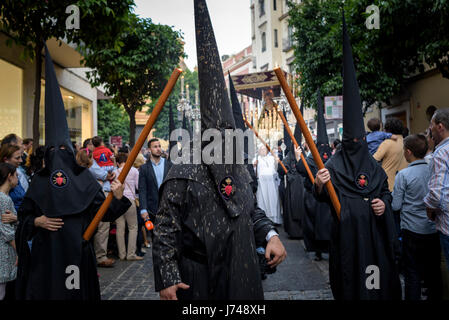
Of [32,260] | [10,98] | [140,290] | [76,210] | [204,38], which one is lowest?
[140,290]

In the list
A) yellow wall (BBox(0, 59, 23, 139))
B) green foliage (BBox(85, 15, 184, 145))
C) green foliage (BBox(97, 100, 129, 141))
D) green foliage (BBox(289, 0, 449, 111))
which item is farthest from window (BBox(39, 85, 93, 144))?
green foliage (BBox(289, 0, 449, 111))

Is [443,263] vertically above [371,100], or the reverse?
[371,100]

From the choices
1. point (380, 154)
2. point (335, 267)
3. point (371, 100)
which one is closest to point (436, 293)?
point (335, 267)

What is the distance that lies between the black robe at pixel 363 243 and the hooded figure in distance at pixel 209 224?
1604 mm

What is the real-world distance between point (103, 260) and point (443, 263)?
214 inches

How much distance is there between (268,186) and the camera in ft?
38.1

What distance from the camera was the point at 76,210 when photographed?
3.48m

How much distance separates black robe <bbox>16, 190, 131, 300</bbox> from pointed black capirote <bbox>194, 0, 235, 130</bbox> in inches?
67.4

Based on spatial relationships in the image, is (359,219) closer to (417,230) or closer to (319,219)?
(417,230)

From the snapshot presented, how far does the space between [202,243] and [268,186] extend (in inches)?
362

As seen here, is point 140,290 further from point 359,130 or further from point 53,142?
point 359,130

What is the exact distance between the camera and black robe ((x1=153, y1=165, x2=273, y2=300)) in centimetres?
246

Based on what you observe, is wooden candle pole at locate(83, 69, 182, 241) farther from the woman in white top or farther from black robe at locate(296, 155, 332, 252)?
the woman in white top

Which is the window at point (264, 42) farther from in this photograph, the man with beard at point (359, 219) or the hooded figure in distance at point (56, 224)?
the hooded figure in distance at point (56, 224)
